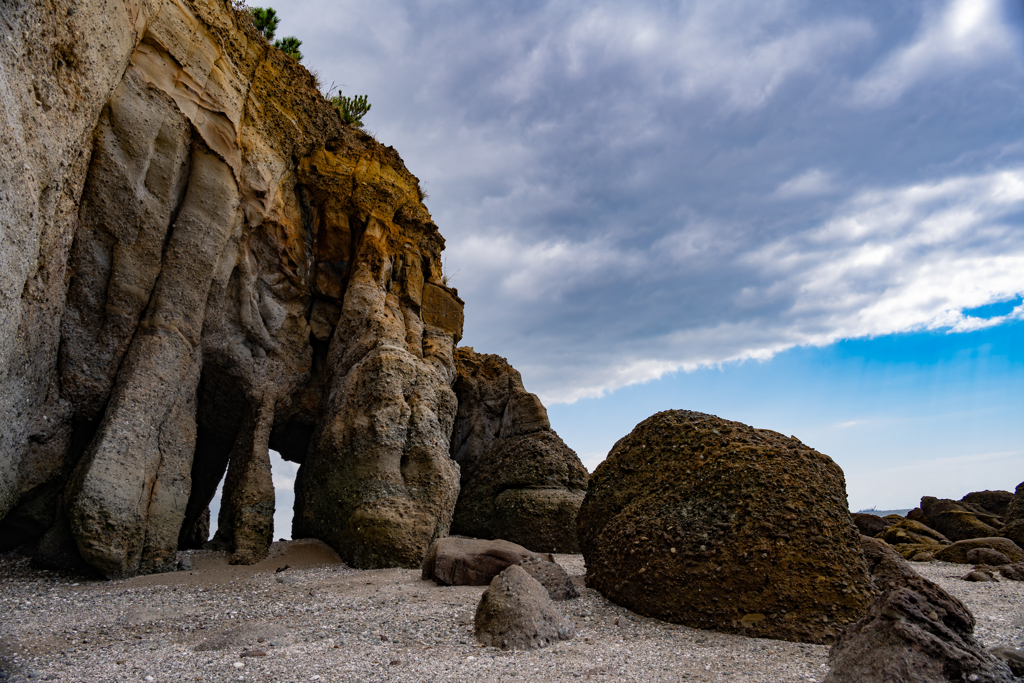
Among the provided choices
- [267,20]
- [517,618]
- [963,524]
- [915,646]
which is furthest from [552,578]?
[963,524]

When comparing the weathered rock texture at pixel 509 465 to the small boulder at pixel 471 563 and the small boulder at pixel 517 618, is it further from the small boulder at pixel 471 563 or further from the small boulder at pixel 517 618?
the small boulder at pixel 517 618

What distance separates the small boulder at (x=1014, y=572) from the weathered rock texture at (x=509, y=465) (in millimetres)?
7631

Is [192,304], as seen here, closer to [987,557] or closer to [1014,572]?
[1014,572]

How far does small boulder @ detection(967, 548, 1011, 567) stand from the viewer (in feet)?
38.1

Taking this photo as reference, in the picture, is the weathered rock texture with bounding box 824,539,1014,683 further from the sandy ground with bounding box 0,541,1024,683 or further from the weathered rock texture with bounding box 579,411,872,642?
the weathered rock texture with bounding box 579,411,872,642

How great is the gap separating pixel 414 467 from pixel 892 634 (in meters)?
7.69

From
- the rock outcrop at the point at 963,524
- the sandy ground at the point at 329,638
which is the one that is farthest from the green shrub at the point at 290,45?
the rock outcrop at the point at 963,524

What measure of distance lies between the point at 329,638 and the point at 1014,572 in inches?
455

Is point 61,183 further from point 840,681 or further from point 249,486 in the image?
point 840,681

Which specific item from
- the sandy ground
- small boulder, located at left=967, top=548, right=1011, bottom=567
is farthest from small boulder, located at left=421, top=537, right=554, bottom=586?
small boulder, located at left=967, top=548, right=1011, bottom=567

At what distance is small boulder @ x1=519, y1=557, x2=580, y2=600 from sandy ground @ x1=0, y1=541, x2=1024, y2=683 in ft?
0.60

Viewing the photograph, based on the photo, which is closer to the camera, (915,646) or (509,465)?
(915,646)

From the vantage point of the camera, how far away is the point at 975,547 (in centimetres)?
1256

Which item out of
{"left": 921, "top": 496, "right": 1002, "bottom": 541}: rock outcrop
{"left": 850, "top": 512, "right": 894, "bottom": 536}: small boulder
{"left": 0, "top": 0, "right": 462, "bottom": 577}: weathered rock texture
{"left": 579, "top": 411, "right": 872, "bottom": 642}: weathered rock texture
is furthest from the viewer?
{"left": 850, "top": 512, "right": 894, "bottom": 536}: small boulder
